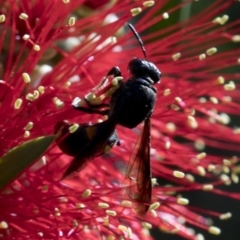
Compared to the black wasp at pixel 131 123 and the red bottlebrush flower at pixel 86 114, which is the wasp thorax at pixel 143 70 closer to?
the black wasp at pixel 131 123

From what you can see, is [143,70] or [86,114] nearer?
[143,70]

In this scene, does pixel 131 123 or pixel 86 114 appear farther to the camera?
pixel 86 114

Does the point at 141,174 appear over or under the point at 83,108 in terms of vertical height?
under

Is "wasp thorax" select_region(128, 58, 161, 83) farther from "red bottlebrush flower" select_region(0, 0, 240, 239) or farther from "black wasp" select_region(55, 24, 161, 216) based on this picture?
"red bottlebrush flower" select_region(0, 0, 240, 239)

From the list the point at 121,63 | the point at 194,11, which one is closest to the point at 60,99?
the point at 121,63
